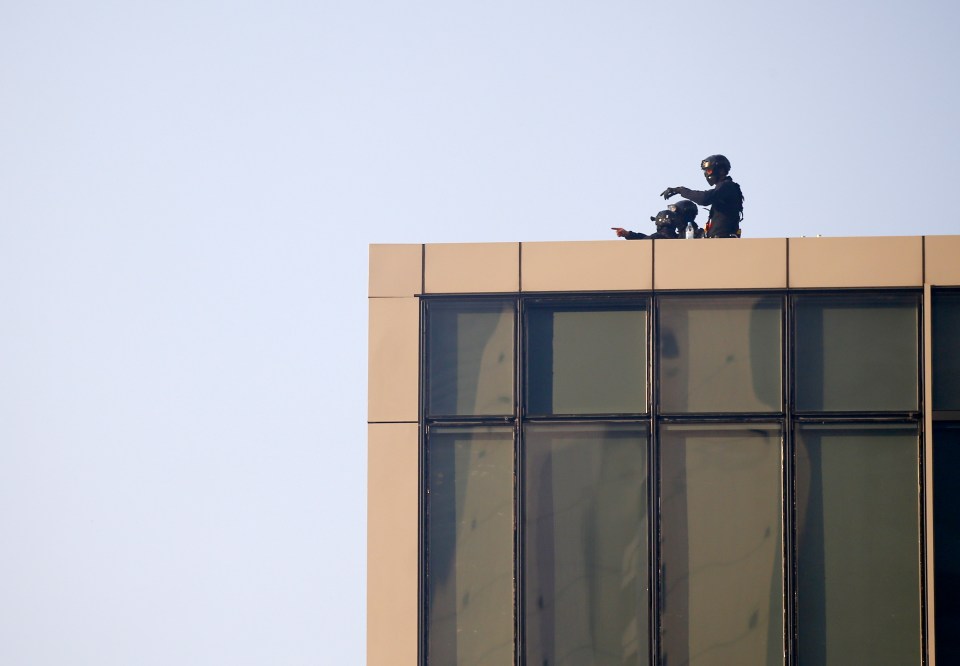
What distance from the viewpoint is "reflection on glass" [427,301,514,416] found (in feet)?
55.7

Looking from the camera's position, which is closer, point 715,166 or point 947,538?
point 947,538

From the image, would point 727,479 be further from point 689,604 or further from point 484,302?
point 484,302

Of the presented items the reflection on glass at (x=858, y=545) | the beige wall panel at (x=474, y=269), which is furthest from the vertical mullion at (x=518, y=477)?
the reflection on glass at (x=858, y=545)

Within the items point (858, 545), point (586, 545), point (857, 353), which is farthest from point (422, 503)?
point (857, 353)

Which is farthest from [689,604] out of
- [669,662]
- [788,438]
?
[788,438]

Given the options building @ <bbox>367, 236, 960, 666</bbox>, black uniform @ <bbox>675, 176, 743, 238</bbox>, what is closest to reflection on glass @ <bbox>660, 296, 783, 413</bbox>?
building @ <bbox>367, 236, 960, 666</bbox>

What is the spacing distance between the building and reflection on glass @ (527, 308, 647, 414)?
0.08 feet

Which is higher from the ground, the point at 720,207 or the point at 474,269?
the point at 720,207

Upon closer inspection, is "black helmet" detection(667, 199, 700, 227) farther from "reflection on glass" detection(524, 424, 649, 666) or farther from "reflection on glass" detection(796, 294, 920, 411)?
"reflection on glass" detection(524, 424, 649, 666)

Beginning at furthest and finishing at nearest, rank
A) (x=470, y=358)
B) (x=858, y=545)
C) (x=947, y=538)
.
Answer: (x=470, y=358) < (x=858, y=545) < (x=947, y=538)

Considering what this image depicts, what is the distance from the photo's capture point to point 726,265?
17000mm

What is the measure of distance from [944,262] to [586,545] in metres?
5.46

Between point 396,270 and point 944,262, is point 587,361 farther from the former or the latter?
point 944,262

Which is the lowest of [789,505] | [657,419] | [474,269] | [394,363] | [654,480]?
[789,505]
